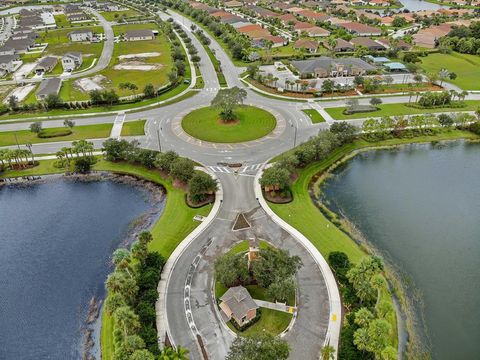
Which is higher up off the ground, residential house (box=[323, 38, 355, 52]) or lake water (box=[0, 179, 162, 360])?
residential house (box=[323, 38, 355, 52])

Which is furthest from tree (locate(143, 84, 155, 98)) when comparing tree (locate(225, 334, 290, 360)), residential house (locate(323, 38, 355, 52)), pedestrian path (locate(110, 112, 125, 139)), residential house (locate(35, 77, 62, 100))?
tree (locate(225, 334, 290, 360))

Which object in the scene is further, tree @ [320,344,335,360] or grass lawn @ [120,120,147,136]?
grass lawn @ [120,120,147,136]

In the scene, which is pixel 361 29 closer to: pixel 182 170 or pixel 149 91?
pixel 149 91

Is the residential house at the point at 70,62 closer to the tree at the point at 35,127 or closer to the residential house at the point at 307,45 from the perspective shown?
the tree at the point at 35,127

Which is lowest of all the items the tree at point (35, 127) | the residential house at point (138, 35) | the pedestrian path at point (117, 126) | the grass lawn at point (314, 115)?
the pedestrian path at point (117, 126)

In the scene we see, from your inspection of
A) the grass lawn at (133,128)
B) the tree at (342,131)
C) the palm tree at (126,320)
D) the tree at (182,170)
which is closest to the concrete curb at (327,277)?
the tree at (182,170)

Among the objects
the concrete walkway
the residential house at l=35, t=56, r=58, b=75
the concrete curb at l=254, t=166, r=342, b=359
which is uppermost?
the residential house at l=35, t=56, r=58, b=75

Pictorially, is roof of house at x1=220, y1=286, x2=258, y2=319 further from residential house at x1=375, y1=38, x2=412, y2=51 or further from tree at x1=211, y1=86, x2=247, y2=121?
residential house at x1=375, y1=38, x2=412, y2=51

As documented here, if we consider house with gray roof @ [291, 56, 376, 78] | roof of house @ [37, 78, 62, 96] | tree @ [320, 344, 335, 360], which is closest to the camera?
tree @ [320, 344, 335, 360]
